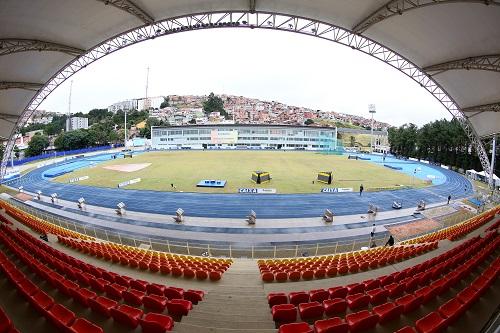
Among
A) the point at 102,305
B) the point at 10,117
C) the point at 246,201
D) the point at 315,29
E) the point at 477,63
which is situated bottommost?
the point at 246,201

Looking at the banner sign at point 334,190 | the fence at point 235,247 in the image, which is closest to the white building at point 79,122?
the fence at point 235,247

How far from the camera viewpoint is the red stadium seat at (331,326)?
4352mm

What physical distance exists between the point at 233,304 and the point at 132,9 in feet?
55.0

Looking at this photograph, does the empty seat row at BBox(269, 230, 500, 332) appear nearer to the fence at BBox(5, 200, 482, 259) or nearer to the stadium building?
the fence at BBox(5, 200, 482, 259)

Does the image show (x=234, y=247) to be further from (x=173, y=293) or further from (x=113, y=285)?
(x=113, y=285)

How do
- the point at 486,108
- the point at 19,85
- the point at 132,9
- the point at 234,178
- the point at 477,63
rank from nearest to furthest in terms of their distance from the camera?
1. the point at 132,9
2. the point at 477,63
3. the point at 19,85
4. the point at 486,108
5. the point at 234,178

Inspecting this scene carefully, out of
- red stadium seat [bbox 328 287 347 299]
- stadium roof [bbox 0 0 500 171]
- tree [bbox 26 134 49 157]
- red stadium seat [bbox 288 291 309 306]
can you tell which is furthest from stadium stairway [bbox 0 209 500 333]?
tree [bbox 26 134 49 157]

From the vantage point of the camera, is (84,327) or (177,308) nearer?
(84,327)

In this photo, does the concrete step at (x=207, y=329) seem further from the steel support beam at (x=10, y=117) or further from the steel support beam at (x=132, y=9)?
the steel support beam at (x=10, y=117)

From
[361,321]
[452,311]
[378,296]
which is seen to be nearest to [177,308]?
[361,321]

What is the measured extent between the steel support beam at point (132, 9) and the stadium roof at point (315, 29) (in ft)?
0.19

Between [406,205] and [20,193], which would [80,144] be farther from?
[406,205]

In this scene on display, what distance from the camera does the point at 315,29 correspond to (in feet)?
59.3

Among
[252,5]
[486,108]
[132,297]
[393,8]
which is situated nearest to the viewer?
[132,297]
